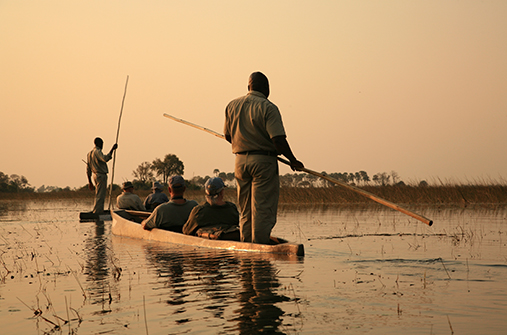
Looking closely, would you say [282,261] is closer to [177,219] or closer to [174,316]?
[174,316]

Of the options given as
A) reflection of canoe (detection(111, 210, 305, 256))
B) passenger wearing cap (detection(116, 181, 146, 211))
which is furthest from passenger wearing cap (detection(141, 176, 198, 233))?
passenger wearing cap (detection(116, 181, 146, 211))

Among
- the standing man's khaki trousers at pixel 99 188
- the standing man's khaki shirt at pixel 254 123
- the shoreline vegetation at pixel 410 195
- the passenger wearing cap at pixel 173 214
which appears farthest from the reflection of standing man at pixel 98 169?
the shoreline vegetation at pixel 410 195

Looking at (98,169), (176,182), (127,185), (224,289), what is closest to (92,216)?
(98,169)

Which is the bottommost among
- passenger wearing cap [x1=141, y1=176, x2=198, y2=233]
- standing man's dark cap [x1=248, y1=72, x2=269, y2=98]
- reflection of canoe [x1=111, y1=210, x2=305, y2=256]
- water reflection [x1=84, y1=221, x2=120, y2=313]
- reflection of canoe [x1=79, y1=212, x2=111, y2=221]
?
water reflection [x1=84, y1=221, x2=120, y2=313]

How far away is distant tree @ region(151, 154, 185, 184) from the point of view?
72312mm

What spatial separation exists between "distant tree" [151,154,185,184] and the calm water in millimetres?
62773

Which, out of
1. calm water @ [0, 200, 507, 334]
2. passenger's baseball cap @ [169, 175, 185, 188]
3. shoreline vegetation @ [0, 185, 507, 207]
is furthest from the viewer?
shoreline vegetation @ [0, 185, 507, 207]

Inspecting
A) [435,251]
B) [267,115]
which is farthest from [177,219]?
[435,251]

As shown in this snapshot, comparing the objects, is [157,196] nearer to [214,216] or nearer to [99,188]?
[99,188]

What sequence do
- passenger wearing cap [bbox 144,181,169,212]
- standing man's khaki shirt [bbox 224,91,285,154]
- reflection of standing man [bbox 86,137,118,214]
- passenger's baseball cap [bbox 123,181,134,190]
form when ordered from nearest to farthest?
standing man's khaki shirt [bbox 224,91,285,154], passenger wearing cap [bbox 144,181,169,212], passenger's baseball cap [bbox 123,181,134,190], reflection of standing man [bbox 86,137,118,214]

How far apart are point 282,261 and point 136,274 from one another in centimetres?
180

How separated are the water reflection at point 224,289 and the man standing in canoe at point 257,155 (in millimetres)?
597

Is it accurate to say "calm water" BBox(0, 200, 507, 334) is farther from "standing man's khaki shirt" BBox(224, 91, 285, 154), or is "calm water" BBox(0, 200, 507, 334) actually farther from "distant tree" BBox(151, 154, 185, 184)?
"distant tree" BBox(151, 154, 185, 184)

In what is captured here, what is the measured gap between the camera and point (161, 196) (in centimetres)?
1385
